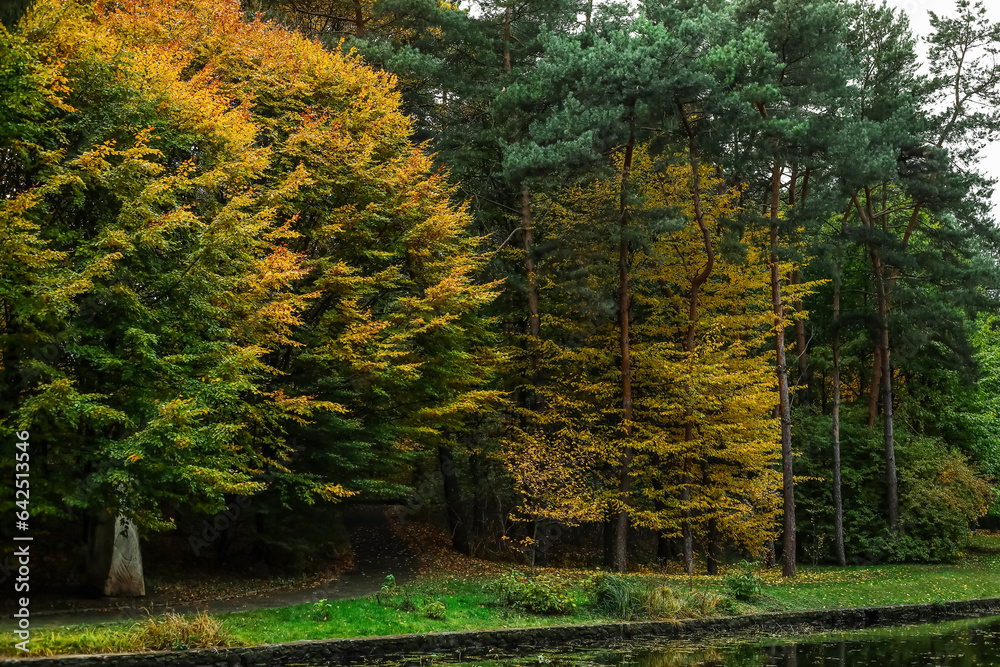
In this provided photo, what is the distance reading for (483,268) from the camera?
24.2m

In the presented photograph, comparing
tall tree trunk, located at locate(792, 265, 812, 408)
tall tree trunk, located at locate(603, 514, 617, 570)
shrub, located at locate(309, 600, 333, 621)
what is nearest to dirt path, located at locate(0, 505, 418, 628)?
shrub, located at locate(309, 600, 333, 621)

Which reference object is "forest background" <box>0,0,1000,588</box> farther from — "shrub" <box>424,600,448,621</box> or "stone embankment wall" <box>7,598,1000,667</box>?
"shrub" <box>424,600,448,621</box>

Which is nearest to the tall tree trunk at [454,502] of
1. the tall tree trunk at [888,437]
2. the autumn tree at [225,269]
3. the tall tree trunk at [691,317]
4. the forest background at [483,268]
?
the forest background at [483,268]

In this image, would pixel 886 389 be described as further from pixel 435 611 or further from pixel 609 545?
pixel 435 611

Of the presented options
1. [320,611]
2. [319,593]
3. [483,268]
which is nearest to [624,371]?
[483,268]

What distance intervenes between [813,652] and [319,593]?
9.20 m

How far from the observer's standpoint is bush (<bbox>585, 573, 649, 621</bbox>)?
16.5 meters

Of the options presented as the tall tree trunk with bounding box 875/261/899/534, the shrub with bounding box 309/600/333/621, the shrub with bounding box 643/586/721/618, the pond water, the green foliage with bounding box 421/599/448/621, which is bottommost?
the pond water

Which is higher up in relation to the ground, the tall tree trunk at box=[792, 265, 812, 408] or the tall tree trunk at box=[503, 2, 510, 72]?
the tall tree trunk at box=[503, 2, 510, 72]

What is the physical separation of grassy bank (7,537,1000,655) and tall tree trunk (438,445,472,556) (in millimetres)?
5665

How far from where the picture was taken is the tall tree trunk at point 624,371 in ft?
70.0

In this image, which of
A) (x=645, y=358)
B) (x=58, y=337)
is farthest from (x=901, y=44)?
(x=58, y=337)

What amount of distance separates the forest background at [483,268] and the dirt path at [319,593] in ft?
4.47

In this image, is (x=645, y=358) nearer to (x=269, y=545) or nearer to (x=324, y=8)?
(x=269, y=545)
